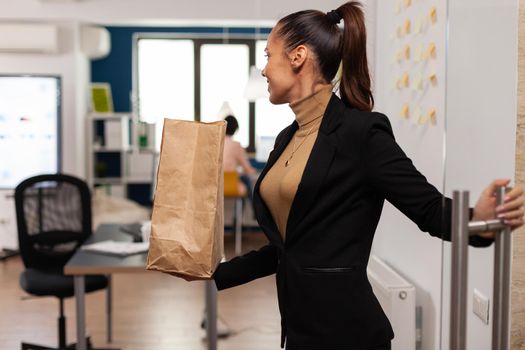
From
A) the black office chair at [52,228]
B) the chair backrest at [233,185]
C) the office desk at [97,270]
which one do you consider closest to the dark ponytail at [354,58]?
the office desk at [97,270]

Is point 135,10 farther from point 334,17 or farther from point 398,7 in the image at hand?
point 334,17

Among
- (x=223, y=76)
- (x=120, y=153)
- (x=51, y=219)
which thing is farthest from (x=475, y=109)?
(x=120, y=153)

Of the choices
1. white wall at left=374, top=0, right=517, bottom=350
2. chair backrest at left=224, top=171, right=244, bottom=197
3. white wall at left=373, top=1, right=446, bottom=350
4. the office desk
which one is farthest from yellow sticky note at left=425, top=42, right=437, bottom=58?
chair backrest at left=224, top=171, right=244, bottom=197

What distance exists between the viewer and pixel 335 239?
133cm

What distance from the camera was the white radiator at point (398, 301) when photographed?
88.2 inches

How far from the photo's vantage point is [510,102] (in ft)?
2.90

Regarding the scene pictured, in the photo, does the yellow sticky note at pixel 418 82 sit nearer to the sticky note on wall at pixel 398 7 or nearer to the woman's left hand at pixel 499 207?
the sticky note on wall at pixel 398 7

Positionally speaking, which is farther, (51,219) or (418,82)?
(51,219)

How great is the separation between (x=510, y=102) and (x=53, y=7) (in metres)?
6.54

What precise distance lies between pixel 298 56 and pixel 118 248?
2018 mm

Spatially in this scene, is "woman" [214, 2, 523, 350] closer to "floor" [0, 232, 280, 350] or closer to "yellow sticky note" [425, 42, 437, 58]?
"yellow sticky note" [425, 42, 437, 58]

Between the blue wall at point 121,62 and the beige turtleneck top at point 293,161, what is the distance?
22.1 feet

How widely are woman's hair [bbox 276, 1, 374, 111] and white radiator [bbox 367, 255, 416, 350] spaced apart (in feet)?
3.32

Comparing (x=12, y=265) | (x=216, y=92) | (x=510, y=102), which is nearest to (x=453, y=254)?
(x=510, y=102)
